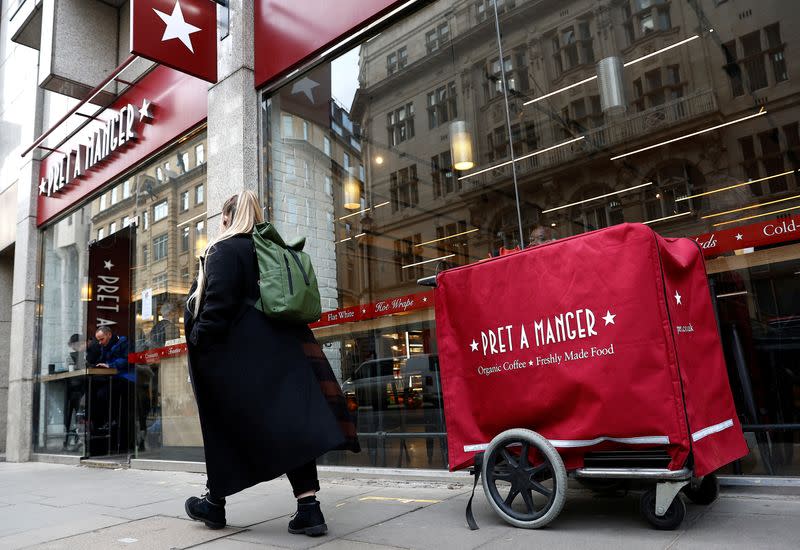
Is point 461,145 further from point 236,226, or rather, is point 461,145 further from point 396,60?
point 236,226

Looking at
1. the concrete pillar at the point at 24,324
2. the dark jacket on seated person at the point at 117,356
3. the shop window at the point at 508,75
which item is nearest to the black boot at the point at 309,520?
the shop window at the point at 508,75

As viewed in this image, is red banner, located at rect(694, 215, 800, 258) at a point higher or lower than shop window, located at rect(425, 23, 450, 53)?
lower

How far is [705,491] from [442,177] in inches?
198

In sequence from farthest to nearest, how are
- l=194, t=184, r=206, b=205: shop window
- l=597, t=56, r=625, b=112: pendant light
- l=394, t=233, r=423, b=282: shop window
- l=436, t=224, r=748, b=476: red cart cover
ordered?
l=194, t=184, r=206, b=205: shop window, l=394, t=233, r=423, b=282: shop window, l=597, t=56, r=625, b=112: pendant light, l=436, t=224, r=748, b=476: red cart cover

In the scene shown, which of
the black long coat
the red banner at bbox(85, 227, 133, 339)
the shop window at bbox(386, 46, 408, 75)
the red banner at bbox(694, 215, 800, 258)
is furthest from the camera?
the red banner at bbox(85, 227, 133, 339)

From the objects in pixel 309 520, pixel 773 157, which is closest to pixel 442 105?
pixel 773 157

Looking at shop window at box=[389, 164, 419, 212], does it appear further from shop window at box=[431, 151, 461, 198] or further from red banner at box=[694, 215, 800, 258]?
red banner at box=[694, 215, 800, 258]

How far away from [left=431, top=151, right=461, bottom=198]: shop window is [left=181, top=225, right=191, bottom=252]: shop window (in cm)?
340

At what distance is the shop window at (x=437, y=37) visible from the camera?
257 inches

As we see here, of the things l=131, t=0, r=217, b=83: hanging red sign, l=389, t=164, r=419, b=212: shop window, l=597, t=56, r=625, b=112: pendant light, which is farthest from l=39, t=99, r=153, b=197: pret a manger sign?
l=597, t=56, r=625, b=112: pendant light

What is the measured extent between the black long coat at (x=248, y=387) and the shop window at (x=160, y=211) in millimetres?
5904

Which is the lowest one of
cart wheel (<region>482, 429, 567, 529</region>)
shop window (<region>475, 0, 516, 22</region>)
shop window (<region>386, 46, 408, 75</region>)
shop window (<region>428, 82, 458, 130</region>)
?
→ cart wheel (<region>482, 429, 567, 529</region>)

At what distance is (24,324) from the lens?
36.4ft

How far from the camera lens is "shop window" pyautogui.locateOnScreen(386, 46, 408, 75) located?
6852mm
